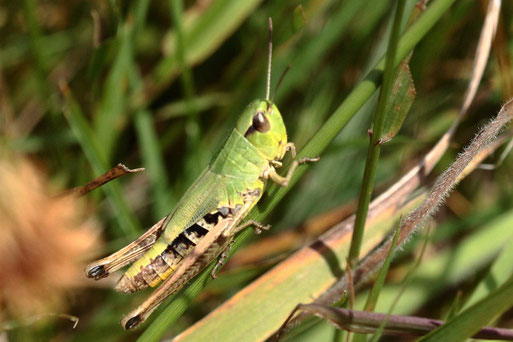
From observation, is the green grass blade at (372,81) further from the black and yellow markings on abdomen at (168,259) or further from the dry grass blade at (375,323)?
the black and yellow markings on abdomen at (168,259)

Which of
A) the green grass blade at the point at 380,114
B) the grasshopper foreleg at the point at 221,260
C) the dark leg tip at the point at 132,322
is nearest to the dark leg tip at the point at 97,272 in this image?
the dark leg tip at the point at 132,322

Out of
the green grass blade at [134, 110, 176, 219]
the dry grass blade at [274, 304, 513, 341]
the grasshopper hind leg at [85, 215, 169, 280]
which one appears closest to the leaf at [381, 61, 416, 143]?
the dry grass blade at [274, 304, 513, 341]

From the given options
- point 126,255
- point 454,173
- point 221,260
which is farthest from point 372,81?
point 126,255

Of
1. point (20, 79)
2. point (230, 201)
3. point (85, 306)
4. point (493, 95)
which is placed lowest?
point (493, 95)

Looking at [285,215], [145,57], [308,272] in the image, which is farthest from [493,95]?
[145,57]

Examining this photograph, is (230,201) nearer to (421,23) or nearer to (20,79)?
(421,23)

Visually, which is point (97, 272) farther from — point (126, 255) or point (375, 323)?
point (375, 323)
